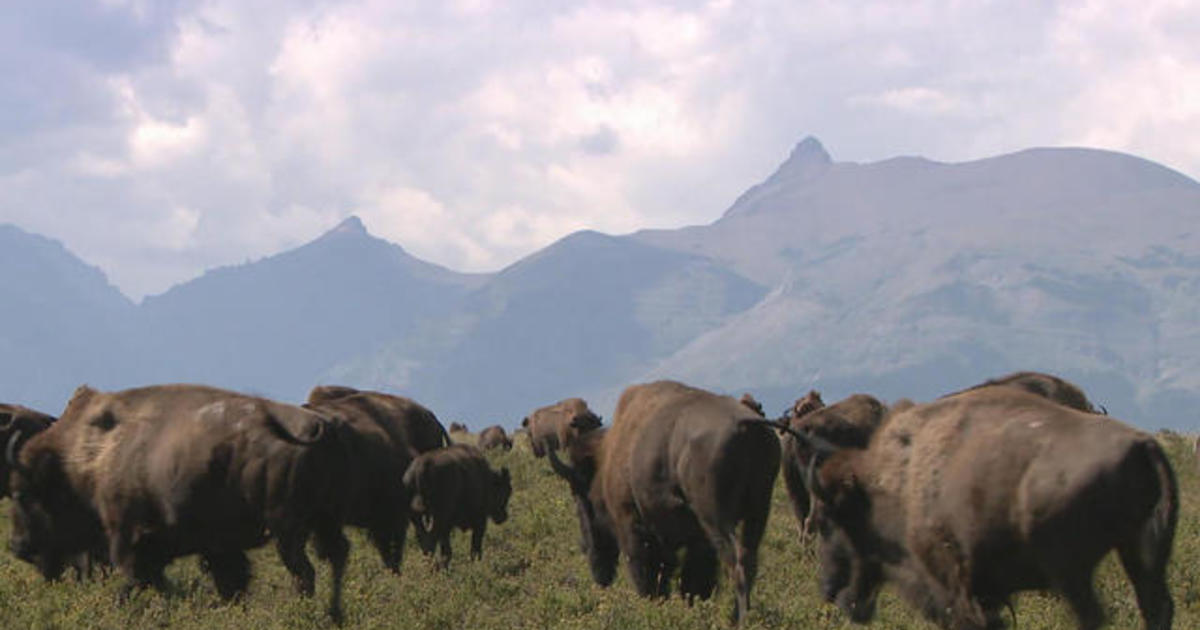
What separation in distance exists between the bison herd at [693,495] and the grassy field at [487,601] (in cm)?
35

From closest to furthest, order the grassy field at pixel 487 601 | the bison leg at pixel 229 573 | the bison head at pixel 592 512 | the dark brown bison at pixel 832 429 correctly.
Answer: the grassy field at pixel 487 601, the bison leg at pixel 229 573, the bison head at pixel 592 512, the dark brown bison at pixel 832 429

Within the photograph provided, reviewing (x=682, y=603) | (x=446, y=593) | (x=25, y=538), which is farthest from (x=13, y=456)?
(x=682, y=603)

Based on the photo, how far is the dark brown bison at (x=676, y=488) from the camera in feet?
37.4

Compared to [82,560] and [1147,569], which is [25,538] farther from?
[1147,569]

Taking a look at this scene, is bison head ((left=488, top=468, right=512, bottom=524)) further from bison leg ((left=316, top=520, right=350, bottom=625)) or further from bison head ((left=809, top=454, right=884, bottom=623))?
bison head ((left=809, top=454, right=884, bottom=623))

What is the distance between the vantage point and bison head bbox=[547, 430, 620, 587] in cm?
1332

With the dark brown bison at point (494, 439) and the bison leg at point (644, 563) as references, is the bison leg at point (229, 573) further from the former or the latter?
the dark brown bison at point (494, 439)

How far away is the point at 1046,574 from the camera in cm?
890

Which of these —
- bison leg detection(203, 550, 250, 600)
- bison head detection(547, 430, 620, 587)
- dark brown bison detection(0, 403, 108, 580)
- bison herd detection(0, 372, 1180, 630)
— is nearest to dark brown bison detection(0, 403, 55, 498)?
dark brown bison detection(0, 403, 108, 580)

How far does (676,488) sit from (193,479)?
4.07 metres

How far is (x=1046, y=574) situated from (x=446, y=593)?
18.9ft

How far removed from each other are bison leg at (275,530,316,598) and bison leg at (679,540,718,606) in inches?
133

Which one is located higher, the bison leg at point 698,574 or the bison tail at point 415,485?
the bison tail at point 415,485

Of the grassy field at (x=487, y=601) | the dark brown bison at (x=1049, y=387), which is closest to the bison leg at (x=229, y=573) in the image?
the grassy field at (x=487, y=601)
